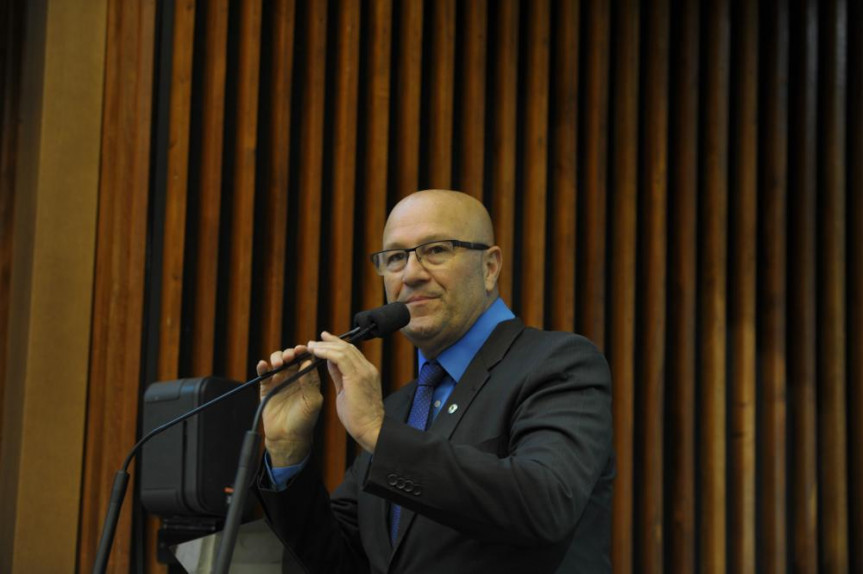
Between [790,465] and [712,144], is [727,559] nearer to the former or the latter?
[790,465]

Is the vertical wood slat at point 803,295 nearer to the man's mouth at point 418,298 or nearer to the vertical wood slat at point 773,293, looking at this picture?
the vertical wood slat at point 773,293

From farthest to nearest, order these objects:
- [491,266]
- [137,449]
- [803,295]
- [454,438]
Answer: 1. [803,295]
2. [491,266]
3. [454,438]
4. [137,449]

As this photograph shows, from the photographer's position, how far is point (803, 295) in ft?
14.5

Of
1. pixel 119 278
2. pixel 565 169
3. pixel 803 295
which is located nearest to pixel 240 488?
pixel 119 278

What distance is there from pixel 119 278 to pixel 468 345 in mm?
1482

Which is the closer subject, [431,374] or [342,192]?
[431,374]

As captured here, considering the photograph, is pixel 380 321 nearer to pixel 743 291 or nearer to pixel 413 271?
pixel 413 271

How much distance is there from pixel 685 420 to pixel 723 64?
4.46ft

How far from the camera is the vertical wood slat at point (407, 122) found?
12.9ft

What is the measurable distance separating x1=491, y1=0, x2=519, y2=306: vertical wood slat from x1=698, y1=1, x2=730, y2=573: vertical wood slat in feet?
2.46

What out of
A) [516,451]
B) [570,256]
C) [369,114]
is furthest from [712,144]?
[516,451]

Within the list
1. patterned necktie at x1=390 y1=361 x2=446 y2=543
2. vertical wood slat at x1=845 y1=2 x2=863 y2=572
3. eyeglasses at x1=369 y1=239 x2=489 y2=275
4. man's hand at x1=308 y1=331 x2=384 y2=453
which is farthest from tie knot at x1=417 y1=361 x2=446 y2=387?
vertical wood slat at x1=845 y1=2 x2=863 y2=572

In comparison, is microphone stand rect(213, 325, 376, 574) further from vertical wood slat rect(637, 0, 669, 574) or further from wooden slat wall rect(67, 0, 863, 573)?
vertical wood slat rect(637, 0, 669, 574)

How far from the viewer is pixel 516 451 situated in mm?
2146
